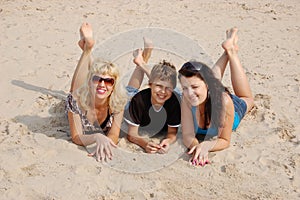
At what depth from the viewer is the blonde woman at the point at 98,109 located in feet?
10.9

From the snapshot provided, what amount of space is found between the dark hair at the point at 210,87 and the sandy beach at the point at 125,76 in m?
0.31

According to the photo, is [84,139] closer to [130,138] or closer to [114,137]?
[114,137]

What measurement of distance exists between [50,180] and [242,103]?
174cm

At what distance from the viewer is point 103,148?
130 inches

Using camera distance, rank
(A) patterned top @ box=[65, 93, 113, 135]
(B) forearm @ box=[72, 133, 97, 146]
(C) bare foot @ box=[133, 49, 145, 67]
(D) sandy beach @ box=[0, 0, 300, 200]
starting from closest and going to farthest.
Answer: (D) sandy beach @ box=[0, 0, 300, 200], (B) forearm @ box=[72, 133, 97, 146], (A) patterned top @ box=[65, 93, 113, 135], (C) bare foot @ box=[133, 49, 145, 67]

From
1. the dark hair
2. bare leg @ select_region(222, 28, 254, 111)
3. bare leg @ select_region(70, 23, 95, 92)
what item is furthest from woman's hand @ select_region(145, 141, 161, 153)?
bare leg @ select_region(222, 28, 254, 111)

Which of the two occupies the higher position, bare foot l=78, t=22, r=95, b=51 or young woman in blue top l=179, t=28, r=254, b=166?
bare foot l=78, t=22, r=95, b=51

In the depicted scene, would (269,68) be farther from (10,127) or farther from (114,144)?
Answer: (10,127)

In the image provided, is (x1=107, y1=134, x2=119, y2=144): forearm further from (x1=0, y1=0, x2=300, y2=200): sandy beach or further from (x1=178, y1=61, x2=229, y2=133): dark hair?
(x1=178, y1=61, x2=229, y2=133): dark hair

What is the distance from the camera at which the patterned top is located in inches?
137

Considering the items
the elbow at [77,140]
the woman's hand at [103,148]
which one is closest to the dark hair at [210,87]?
the woman's hand at [103,148]

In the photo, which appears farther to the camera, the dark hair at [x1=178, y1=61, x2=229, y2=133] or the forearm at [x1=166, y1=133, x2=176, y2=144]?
the forearm at [x1=166, y1=133, x2=176, y2=144]

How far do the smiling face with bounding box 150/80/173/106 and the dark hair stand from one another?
121 mm

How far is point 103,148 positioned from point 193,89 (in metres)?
0.80
